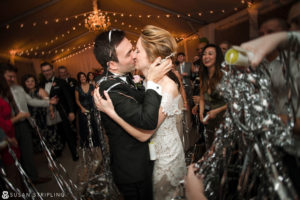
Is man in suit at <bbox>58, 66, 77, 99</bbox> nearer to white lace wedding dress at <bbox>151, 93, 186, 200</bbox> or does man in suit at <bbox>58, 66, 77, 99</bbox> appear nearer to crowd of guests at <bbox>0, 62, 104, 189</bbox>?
crowd of guests at <bbox>0, 62, 104, 189</bbox>

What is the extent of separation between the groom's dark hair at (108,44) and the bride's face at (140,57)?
0.45 ft

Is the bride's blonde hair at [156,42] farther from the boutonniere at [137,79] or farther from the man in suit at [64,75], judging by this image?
the man in suit at [64,75]

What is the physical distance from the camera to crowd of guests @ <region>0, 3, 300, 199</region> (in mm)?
671

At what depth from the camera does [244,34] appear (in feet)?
1.44

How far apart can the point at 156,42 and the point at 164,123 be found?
1.86ft

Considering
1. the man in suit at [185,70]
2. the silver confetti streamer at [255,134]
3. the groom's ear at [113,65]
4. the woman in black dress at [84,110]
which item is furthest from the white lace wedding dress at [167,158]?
the woman in black dress at [84,110]

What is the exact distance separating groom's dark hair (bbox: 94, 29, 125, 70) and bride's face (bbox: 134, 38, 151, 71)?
138 mm

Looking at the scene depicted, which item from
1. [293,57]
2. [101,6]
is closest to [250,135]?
[293,57]

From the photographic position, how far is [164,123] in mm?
1189

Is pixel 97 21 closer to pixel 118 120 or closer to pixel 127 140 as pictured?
pixel 118 120

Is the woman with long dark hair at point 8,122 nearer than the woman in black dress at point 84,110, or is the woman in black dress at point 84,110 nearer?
the woman with long dark hair at point 8,122

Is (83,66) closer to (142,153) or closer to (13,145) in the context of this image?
(13,145)

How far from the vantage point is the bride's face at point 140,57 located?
1.16 m

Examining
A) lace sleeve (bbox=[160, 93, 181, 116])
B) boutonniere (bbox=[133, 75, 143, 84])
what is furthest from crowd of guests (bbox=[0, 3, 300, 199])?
boutonniere (bbox=[133, 75, 143, 84])
